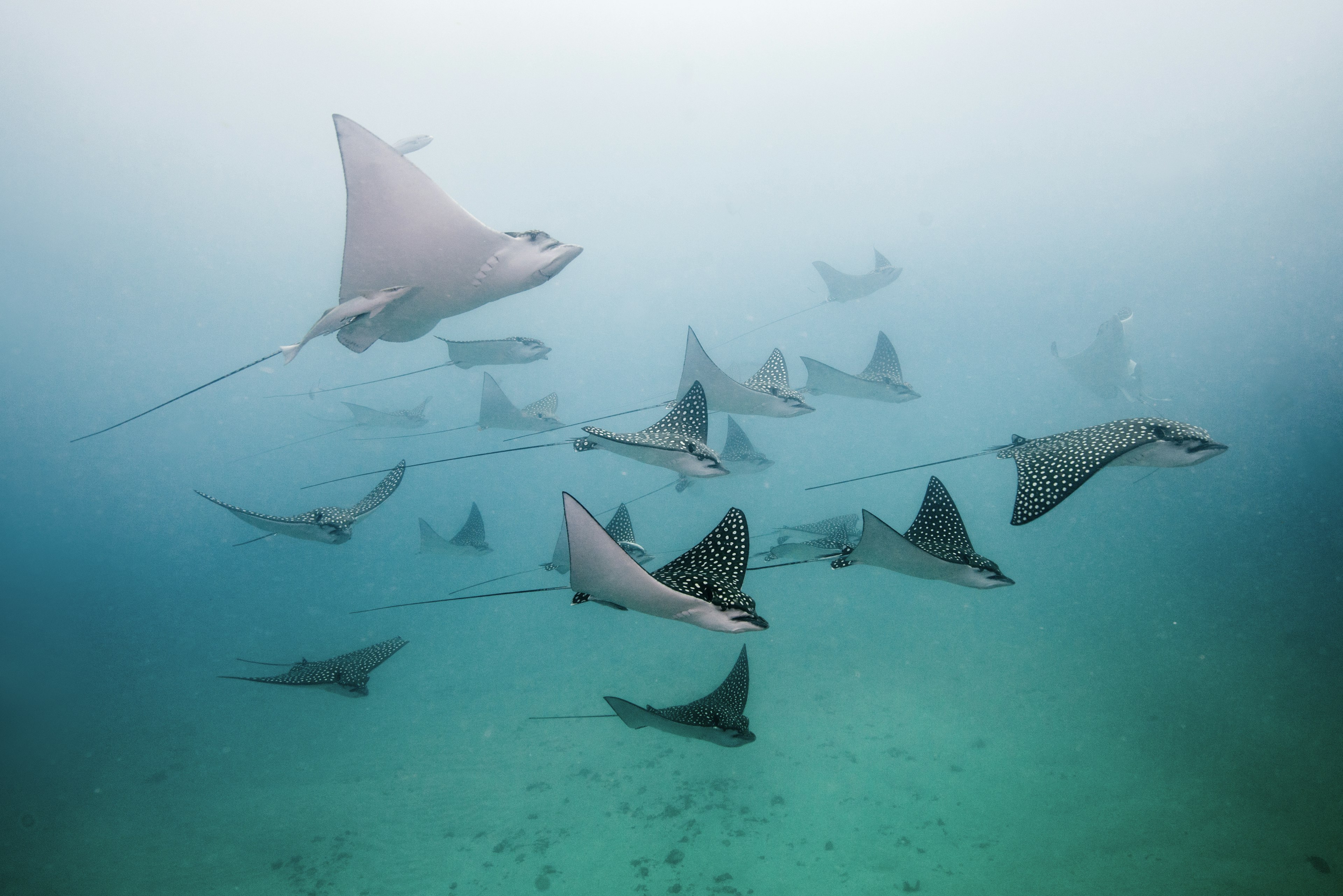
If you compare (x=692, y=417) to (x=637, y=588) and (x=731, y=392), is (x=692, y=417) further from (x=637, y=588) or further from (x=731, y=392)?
(x=637, y=588)

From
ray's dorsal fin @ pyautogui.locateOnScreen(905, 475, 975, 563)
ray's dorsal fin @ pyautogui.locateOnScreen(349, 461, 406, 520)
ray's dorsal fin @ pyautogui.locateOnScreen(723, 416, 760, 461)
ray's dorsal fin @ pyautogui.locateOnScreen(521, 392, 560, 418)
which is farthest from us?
ray's dorsal fin @ pyautogui.locateOnScreen(521, 392, 560, 418)

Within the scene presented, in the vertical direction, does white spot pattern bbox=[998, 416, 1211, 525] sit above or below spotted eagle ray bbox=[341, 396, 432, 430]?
above

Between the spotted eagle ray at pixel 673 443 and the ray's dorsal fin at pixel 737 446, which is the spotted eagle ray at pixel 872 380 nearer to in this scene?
the ray's dorsal fin at pixel 737 446

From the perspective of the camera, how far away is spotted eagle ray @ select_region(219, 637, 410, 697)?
556 cm

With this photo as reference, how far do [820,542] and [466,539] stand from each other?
20.7 feet

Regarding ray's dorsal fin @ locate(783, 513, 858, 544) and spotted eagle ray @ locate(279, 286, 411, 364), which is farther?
ray's dorsal fin @ locate(783, 513, 858, 544)

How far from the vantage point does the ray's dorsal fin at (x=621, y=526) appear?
6.56 meters

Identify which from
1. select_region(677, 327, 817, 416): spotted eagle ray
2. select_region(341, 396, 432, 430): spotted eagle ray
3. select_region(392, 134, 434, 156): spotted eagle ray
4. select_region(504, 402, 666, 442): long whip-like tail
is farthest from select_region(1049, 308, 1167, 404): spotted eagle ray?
select_region(341, 396, 432, 430): spotted eagle ray

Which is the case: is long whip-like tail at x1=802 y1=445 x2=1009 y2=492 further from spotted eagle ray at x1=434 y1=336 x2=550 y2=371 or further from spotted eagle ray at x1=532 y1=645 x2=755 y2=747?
spotted eagle ray at x1=434 y1=336 x2=550 y2=371

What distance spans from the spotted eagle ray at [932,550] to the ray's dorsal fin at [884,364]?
13.4 ft

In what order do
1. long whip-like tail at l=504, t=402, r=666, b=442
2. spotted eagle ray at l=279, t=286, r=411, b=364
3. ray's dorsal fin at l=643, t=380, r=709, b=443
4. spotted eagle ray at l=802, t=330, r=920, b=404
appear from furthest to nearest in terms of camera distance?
spotted eagle ray at l=802, t=330, r=920, b=404 < ray's dorsal fin at l=643, t=380, r=709, b=443 < long whip-like tail at l=504, t=402, r=666, b=442 < spotted eagle ray at l=279, t=286, r=411, b=364

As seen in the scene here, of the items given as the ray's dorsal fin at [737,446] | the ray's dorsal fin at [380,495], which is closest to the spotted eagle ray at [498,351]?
the ray's dorsal fin at [380,495]

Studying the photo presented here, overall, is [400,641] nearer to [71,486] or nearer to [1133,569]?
[1133,569]

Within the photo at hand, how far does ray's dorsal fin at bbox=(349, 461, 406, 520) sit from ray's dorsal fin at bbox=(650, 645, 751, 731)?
379 cm
